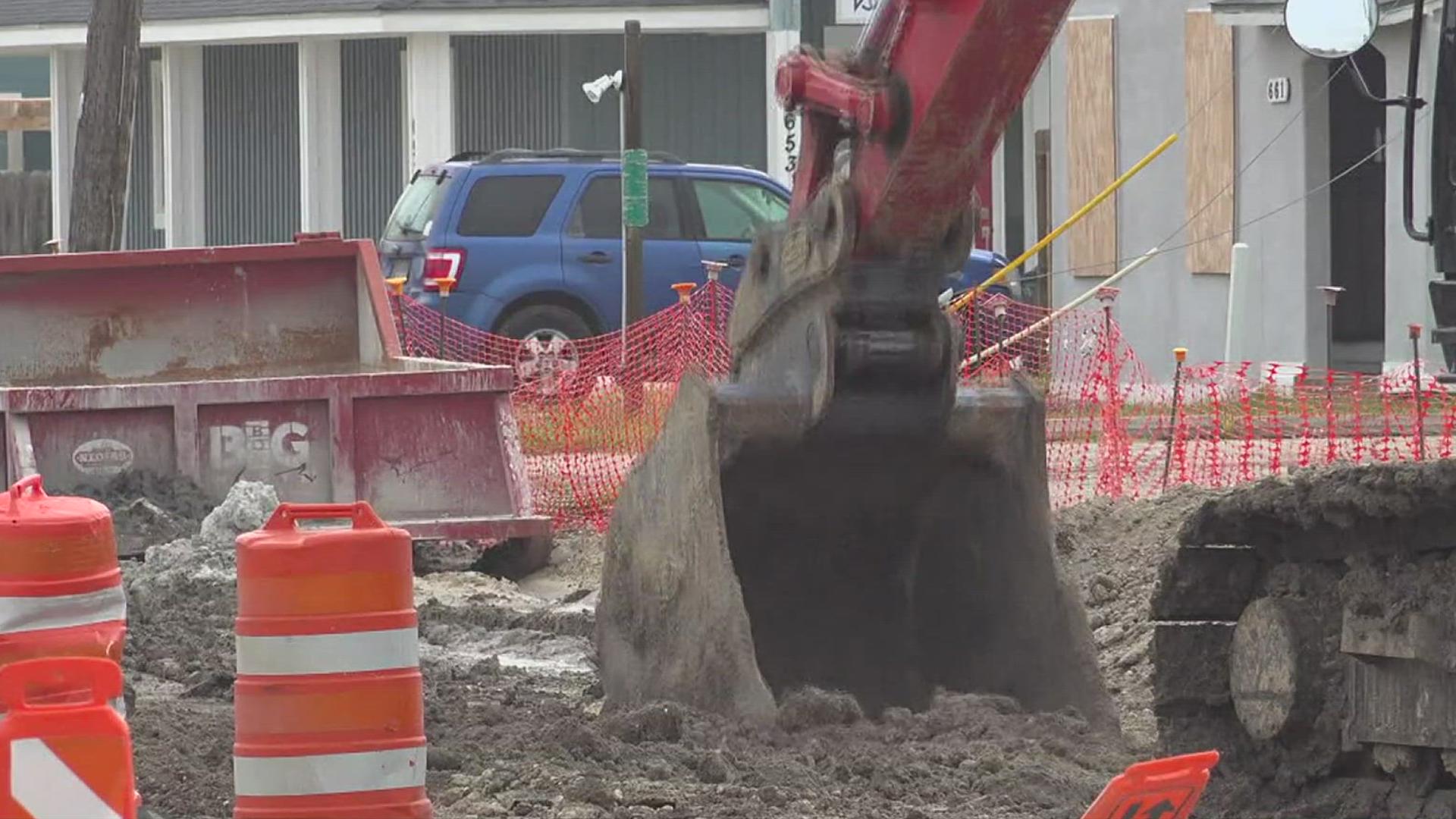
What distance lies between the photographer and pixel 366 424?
42.7ft

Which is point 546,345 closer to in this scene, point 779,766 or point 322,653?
point 779,766

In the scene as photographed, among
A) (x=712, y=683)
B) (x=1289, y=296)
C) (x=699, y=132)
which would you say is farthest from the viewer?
(x=699, y=132)

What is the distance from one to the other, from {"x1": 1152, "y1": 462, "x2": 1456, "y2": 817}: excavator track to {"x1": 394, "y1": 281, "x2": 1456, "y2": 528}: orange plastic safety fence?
6.08 m

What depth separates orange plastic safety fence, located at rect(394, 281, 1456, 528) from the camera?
15508 millimetres

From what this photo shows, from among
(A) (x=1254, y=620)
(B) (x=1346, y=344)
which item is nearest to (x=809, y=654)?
(A) (x=1254, y=620)

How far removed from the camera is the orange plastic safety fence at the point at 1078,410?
15.5m

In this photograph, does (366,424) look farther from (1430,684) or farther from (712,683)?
(1430,684)

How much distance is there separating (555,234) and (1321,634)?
1560 cm

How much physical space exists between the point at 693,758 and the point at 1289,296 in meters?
16.0

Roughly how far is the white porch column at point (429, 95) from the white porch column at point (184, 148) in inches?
162

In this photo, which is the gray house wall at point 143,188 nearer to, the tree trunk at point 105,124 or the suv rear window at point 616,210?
the suv rear window at point 616,210

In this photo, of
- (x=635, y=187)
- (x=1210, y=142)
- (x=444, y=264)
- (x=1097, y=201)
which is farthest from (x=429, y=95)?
(x=635, y=187)

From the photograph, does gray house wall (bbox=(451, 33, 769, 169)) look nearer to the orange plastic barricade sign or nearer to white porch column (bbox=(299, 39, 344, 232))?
white porch column (bbox=(299, 39, 344, 232))

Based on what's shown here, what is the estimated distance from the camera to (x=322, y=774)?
5879mm
